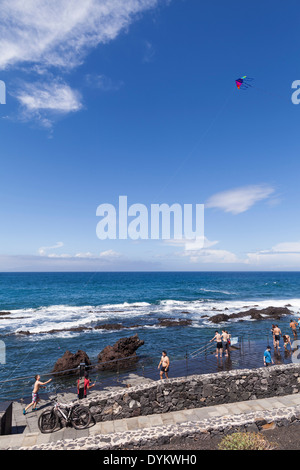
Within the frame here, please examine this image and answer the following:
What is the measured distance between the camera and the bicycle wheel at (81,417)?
32.8ft

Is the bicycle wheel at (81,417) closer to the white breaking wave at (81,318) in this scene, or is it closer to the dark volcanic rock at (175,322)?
the white breaking wave at (81,318)

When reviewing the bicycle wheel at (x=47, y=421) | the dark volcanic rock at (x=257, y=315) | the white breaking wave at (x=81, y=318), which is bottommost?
the white breaking wave at (x=81, y=318)

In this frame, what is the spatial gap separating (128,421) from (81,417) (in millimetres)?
1815

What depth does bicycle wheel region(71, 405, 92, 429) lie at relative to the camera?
9.99m

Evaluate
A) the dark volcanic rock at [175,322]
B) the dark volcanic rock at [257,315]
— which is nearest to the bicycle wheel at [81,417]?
the dark volcanic rock at [175,322]

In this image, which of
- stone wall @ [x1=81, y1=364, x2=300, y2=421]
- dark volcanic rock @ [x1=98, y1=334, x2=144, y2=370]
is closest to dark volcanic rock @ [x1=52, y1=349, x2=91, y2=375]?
dark volcanic rock @ [x1=98, y1=334, x2=144, y2=370]

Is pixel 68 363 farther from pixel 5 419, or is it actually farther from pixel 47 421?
pixel 5 419

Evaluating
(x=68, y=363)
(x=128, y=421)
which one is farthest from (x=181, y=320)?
(x=128, y=421)

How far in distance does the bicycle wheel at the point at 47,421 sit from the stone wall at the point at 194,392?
1113mm

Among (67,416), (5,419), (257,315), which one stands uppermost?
(5,419)

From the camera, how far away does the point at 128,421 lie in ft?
34.7

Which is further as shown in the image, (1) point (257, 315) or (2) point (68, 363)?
(1) point (257, 315)

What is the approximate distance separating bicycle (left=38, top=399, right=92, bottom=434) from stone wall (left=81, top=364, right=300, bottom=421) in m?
0.32

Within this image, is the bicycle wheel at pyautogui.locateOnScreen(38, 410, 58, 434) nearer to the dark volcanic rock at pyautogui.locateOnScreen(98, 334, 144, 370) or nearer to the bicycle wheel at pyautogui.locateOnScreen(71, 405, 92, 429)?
the bicycle wheel at pyautogui.locateOnScreen(71, 405, 92, 429)
